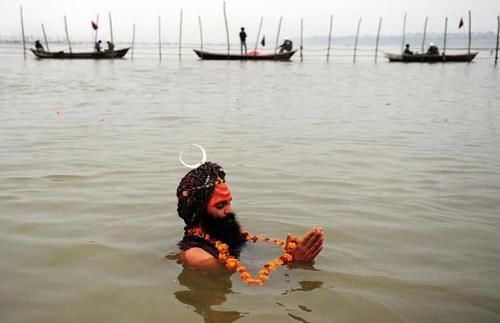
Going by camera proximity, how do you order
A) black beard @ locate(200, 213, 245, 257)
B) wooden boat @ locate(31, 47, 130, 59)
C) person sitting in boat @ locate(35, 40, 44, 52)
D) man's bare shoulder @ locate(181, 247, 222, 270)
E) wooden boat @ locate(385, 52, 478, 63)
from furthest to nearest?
person sitting in boat @ locate(35, 40, 44, 52) → wooden boat @ locate(31, 47, 130, 59) → wooden boat @ locate(385, 52, 478, 63) → black beard @ locate(200, 213, 245, 257) → man's bare shoulder @ locate(181, 247, 222, 270)

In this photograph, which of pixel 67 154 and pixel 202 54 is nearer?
pixel 67 154

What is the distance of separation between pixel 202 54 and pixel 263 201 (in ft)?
112

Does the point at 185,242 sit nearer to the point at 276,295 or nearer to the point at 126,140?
the point at 276,295

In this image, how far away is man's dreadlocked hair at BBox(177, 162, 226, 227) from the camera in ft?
10.9

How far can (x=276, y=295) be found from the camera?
2.92 m

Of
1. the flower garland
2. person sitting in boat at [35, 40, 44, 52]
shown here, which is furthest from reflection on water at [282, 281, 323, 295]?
person sitting in boat at [35, 40, 44, 52]

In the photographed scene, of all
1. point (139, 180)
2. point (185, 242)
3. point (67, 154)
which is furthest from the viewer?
point (67, 154)

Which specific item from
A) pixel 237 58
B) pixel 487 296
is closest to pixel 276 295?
pixel 487 296

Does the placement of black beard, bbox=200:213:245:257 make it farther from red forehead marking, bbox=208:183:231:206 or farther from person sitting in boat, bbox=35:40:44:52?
person sitting in boat, bbox=35:40:44:52

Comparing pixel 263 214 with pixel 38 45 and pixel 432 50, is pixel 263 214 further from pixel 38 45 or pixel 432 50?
pixel 38 45

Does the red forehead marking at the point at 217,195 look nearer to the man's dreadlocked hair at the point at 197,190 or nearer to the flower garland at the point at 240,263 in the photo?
the man's dreadlocked hair at the point at 197,190

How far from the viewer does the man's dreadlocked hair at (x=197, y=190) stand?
331cm

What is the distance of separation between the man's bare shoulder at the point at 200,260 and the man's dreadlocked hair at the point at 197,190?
0.70 ft

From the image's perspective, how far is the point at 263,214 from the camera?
442cm
